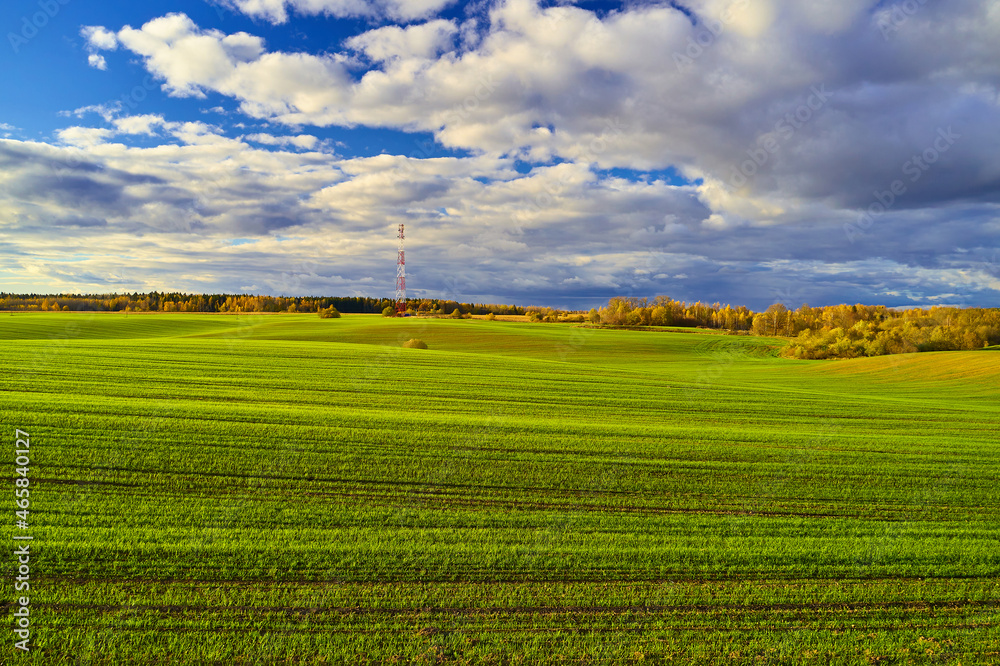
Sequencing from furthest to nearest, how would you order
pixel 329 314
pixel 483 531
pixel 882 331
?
pixel 329 314, pixel 882 331, pixel 483 531

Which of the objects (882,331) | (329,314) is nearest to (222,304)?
(329,314)

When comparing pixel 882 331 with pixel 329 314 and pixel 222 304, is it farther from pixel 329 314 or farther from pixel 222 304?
pixel 222 304

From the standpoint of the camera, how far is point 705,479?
12977mm

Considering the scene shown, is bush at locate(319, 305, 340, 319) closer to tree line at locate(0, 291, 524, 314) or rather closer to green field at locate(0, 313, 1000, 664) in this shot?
tree line at locate(0, 291, 524, 314)

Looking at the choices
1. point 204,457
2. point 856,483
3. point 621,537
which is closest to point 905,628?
point 621,537

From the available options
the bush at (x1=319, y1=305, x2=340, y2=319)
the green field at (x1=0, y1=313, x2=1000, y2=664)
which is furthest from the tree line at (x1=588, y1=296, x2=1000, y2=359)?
the bush at (x1=319, y1=305, x2=340, y2=319)

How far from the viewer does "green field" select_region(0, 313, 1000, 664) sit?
680cm

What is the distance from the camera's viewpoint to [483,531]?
9.58m

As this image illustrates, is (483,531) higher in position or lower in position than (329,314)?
lower

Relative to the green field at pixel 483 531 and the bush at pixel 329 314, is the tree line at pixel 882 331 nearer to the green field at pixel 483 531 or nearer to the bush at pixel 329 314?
the green field at pixel 483 531

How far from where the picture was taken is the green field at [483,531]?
680 centimetres

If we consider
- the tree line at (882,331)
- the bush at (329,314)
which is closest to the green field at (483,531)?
the tree line at (882,331)

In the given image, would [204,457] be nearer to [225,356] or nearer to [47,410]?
[47,410]

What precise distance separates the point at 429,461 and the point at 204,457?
5644 mm
